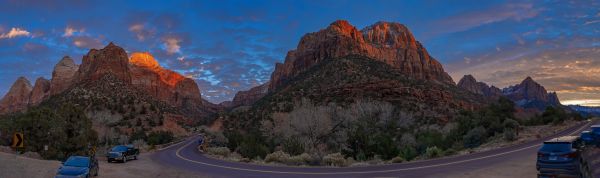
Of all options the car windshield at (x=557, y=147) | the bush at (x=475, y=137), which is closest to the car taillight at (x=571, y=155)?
the car windshield at (x=557, y=147)

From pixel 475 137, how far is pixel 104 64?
3372 inches

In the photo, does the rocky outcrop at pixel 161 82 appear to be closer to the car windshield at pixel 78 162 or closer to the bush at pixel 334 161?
the bush at pixel 334 161

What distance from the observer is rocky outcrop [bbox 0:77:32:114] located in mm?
131562

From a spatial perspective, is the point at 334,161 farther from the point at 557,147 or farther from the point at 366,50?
the point at 366,50

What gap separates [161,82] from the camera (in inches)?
6432

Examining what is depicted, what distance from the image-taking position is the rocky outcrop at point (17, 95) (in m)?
132

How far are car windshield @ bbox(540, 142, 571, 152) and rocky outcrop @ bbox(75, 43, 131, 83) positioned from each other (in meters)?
91.2

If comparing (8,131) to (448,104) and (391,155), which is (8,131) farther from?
(448,104)

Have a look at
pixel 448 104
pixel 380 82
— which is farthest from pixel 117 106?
pixel 448 104

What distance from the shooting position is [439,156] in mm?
24453

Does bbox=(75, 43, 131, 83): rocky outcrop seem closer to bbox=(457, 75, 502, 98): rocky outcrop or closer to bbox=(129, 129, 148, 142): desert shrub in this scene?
bbox=(129, 129, 148, 142): desert shrub

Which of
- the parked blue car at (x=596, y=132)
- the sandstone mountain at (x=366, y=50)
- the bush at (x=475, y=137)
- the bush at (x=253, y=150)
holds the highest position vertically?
the sandstone mountain at (x=366, y=50)

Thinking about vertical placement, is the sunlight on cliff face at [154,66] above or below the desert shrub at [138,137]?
above

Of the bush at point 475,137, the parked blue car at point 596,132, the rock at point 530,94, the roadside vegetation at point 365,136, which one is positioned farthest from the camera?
the rock at point 530,94
